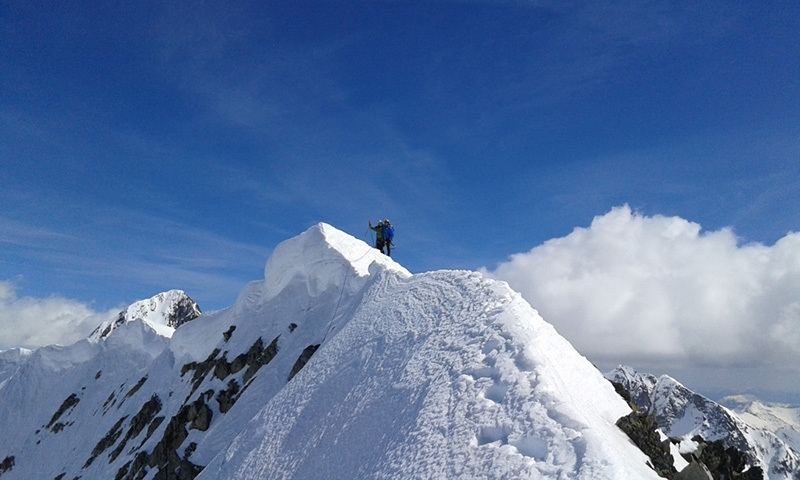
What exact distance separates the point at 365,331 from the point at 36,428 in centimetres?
7458

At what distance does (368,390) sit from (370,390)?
0.37 feet

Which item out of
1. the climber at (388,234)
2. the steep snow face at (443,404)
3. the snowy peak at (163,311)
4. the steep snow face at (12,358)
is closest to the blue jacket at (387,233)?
the climber at (388,234)

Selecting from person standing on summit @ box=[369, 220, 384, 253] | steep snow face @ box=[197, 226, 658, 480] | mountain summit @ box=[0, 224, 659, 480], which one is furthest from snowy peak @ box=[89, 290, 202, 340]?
steep snow face @ box=[197, 226, 658, 480]

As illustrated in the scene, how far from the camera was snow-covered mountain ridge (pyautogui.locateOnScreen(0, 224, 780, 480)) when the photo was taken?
34.0 ft

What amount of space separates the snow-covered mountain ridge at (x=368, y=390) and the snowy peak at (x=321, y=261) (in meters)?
0.14

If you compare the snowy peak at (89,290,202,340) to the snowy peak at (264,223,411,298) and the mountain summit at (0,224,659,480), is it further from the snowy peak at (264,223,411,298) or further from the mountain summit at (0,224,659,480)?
the snowy peak at (264,223,411,298)

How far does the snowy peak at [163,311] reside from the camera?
155375 mm

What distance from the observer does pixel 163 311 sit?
523 feet

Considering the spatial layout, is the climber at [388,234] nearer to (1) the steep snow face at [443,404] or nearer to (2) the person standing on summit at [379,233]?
(2) the person standing on summit at [379,233]

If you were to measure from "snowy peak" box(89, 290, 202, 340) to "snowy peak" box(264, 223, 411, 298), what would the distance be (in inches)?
5050

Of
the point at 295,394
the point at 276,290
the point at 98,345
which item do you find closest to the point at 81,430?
the point at 98,345

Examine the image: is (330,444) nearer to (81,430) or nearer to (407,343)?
(407,343)

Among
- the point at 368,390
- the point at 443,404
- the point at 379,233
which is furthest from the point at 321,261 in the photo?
the point at 443,404

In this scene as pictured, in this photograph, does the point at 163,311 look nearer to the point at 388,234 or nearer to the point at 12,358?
the point at 12,358
